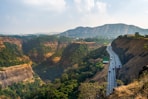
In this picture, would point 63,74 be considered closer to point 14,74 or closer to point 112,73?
point 112,73

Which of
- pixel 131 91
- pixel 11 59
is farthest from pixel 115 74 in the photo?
pixel 11 59

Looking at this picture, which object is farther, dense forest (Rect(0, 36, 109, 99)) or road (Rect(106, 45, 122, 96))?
dense forest (Rect(0, 36, 109, 99))

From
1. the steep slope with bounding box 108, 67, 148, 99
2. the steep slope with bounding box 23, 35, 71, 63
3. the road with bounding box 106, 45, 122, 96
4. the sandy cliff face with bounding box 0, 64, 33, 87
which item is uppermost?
the steep slope with bounding box 108, 67, 148, 99

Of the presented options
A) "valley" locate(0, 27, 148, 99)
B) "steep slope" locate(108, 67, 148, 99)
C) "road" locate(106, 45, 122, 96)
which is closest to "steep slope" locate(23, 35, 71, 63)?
"valley" locate(0, 27, 148, 99)

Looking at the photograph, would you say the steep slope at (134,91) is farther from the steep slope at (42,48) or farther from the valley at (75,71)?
the steep slope at (42,48)

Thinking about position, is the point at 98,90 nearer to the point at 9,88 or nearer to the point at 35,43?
the point at 9,88

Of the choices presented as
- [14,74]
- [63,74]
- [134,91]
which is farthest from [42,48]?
[134,91]

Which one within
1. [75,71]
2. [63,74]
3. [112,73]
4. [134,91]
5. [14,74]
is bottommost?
[14,74]

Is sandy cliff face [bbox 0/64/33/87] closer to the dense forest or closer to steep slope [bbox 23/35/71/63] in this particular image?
the dense forest
